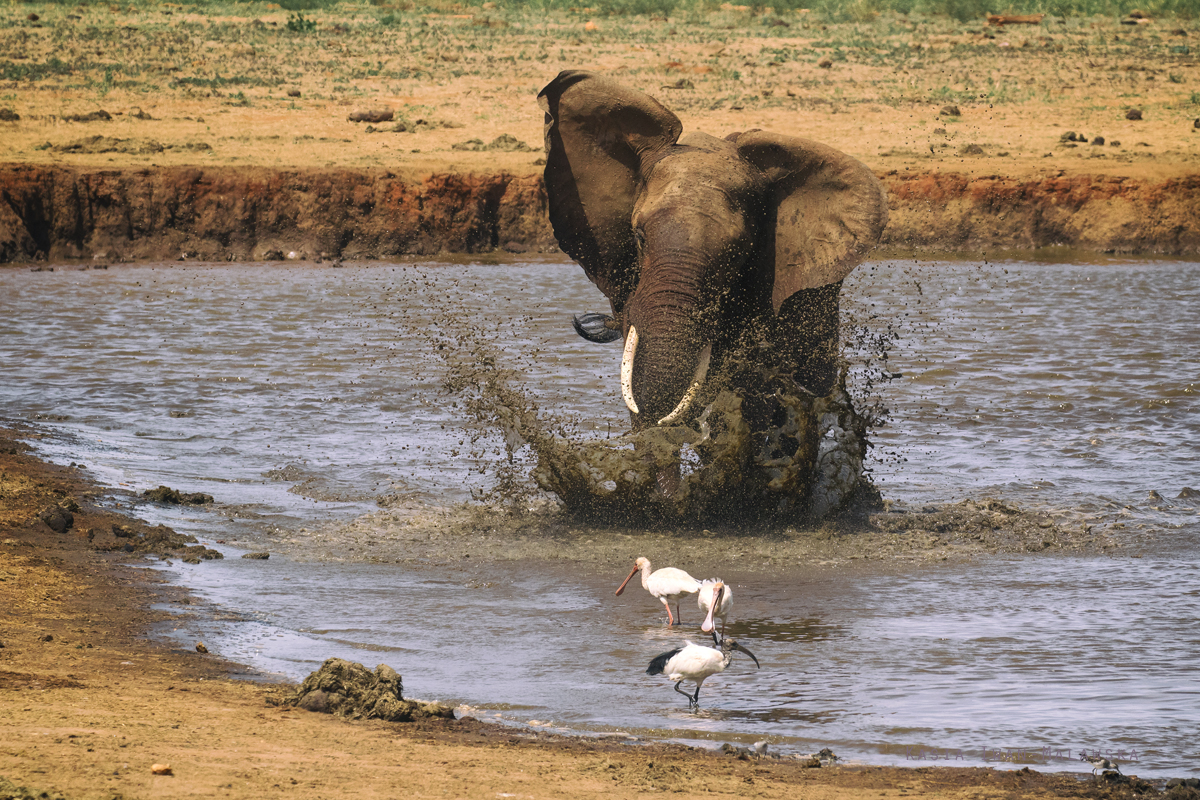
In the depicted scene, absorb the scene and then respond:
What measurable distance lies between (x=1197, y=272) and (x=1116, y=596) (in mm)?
16529

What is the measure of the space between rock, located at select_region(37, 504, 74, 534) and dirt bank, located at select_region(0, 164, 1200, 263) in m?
15.7

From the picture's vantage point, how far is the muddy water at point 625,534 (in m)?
5.81

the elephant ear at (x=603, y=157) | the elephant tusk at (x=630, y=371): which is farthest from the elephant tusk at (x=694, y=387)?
the elephant ear at (x=603, y=157)

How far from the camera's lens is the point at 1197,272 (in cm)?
2245

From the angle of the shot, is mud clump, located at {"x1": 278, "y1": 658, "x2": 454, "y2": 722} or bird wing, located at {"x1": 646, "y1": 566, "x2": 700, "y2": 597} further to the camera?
bird wing, located at {"x1": 646, "y1": 566, "x2": 700, "y2": 597}

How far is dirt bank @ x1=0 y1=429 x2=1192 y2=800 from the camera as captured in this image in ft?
14.0

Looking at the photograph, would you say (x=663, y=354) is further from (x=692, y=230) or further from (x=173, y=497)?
(x=173, y=497)

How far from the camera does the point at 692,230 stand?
8375 millimetres

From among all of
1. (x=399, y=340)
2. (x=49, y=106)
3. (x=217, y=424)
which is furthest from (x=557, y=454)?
(x=49, y=106)

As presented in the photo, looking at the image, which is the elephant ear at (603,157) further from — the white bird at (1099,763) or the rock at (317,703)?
the white bird at (1099,763)

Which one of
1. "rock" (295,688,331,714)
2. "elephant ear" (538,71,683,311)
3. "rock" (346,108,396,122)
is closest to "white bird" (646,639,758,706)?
"rock" (295,688,331,714)

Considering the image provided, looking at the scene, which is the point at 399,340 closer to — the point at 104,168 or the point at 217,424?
the point at 217,424

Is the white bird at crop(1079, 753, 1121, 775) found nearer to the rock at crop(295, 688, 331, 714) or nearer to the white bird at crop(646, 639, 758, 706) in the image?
the white bird at crop(646, 639, 758, 706)

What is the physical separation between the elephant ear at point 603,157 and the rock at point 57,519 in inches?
140
